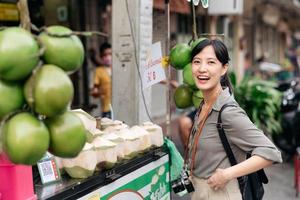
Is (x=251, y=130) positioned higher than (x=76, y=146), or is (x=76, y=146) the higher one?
(x=76, y=146)

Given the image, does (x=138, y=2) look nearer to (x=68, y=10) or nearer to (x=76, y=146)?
(x=76, y=146)

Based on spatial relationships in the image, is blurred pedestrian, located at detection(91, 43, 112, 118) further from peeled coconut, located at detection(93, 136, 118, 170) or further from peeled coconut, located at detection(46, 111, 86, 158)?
peeled coconut, located at detection(46, 111, 86, 158)

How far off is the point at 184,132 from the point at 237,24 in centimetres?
976

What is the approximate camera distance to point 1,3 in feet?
21.9

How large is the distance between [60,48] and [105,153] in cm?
140

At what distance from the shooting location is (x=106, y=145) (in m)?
2.76

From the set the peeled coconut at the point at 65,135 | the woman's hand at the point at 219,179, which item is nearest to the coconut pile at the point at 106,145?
the woman's hand at the point at 219,179

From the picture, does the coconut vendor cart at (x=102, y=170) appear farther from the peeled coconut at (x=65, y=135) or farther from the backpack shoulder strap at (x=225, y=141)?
the backpack shoulder strap at (x=225, y=141)

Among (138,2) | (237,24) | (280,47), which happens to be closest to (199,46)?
(138,2)

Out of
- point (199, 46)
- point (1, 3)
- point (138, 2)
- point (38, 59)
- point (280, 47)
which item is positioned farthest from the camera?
point (280, 47)

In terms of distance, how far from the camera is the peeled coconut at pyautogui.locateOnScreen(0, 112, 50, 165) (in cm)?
134

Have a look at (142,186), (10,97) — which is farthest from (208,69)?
(10,97)

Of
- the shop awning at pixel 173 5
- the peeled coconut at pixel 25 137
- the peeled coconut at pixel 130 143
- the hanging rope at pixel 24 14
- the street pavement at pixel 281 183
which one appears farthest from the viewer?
the street pavement at pixel 281 183

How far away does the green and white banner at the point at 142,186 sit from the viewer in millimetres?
2615
